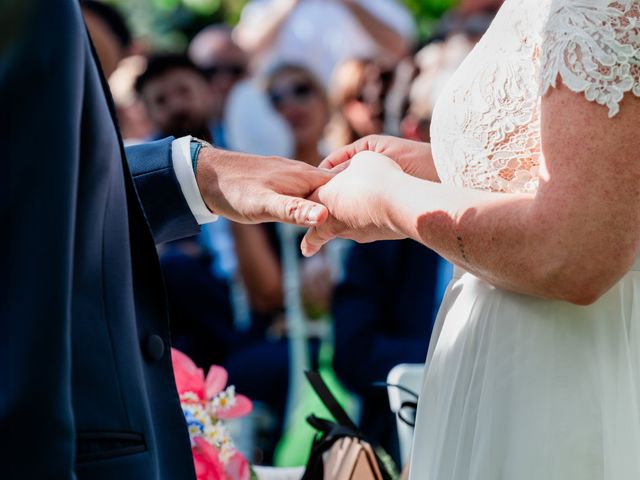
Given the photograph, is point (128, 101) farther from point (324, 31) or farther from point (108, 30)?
point (324, 31)

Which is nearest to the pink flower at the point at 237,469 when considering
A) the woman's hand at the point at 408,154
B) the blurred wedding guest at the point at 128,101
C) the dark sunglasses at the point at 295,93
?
the woman's hand at the point at 408,154

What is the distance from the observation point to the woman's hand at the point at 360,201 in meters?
2.03

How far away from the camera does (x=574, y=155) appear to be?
1748 millimetres

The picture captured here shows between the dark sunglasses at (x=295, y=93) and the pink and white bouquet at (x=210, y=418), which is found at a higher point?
the dark sunglasses at (x=295, y=93)

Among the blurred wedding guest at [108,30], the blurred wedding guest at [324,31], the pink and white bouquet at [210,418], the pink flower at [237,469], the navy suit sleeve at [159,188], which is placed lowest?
the pink flower at [237,469]

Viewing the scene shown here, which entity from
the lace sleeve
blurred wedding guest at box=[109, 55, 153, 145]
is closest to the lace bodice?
the lace sleeve

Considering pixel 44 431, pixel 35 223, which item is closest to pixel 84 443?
pixel 44 431

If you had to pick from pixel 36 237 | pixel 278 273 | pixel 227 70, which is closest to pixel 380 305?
pixel 278 273

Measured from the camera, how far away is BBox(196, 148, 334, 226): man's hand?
Result: 2.33 m

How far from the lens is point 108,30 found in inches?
242

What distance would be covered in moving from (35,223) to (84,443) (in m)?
0.37

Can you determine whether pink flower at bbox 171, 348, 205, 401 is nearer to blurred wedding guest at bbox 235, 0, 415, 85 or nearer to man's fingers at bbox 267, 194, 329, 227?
man's fingers at bbox 267, 194, 329, 227

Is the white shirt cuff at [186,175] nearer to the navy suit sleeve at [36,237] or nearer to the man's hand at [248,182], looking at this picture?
the man's hand at [248,182]

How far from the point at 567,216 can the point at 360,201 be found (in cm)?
47
